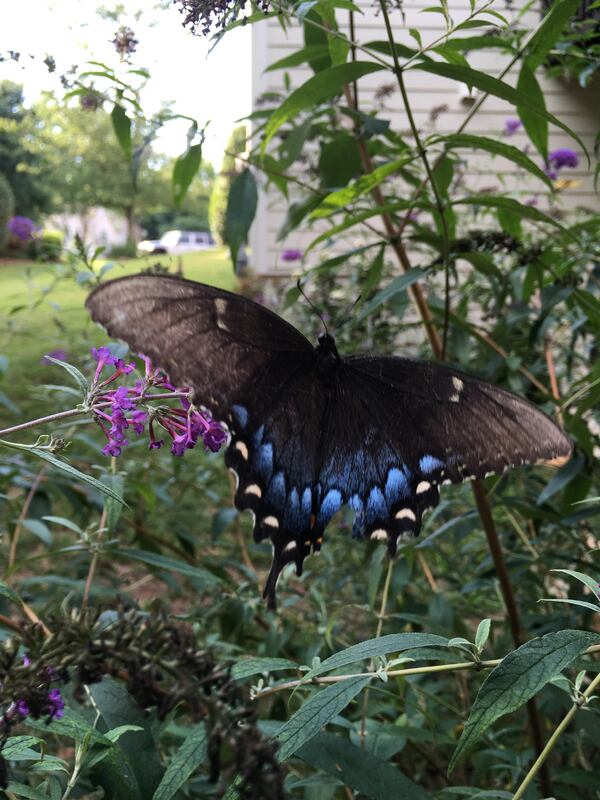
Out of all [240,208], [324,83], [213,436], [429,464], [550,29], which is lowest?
[429,464]

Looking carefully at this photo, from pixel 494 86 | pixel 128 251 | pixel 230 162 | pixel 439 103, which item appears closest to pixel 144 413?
pixel 494 86

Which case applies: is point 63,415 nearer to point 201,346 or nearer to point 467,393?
point 201,346

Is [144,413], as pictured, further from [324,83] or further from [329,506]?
[324,83]

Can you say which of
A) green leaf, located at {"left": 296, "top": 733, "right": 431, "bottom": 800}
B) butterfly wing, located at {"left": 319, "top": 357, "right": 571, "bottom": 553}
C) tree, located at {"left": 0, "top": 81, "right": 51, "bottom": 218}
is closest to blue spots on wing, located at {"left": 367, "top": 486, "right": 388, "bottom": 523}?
butterfly wing, located at {"left": 319, "top": 357, "right": 571, "bottom": 553}

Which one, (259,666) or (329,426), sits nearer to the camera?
(259,666)

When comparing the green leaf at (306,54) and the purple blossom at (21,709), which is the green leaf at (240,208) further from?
the purple blossom at (21,709)

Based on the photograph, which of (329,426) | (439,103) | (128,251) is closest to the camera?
(329,426)
